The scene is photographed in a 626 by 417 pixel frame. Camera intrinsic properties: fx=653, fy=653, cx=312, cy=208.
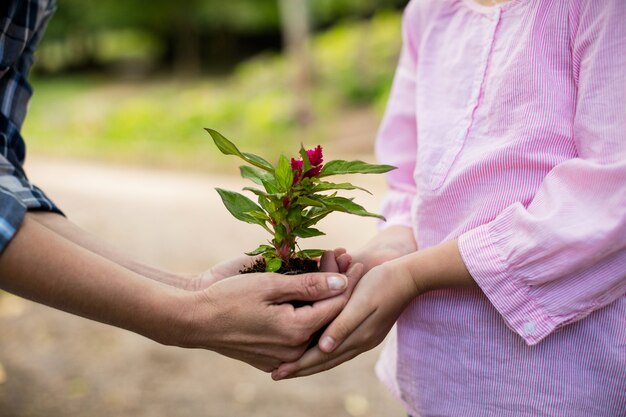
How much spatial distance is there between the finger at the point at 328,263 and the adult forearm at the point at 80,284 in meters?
0.35

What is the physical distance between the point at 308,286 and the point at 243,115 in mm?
10619

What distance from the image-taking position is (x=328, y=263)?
5.10 feet

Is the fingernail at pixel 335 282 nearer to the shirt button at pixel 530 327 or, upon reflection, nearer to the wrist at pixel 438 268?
the wrist at pixel 438 268

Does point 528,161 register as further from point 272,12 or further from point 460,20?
point 272,12

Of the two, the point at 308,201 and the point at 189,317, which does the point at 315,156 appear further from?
the point at 189,317

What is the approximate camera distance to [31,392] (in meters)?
3.57

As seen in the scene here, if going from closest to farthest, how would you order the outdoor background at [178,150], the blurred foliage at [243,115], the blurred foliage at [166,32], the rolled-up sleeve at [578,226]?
the rolled-up sleeve at [578,226], the outdoor background at [178,150], the blurred foliage at [243,115], the blurred foliage at [166,32]

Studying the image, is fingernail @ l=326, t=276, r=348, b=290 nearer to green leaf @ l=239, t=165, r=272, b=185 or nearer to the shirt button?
green leaf @ l=239, t=165, r=272, b=185

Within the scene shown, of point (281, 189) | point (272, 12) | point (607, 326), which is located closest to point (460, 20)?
point (281, 189)

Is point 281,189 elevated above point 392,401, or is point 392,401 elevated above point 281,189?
point 281,189

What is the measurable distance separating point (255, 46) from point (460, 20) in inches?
968

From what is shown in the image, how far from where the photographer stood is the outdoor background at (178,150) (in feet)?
12.1

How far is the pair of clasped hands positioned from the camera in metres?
1.45

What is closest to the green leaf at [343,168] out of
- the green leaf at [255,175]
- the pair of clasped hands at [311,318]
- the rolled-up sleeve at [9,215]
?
the green leaf at [255,175]
